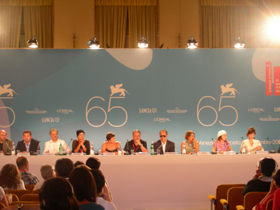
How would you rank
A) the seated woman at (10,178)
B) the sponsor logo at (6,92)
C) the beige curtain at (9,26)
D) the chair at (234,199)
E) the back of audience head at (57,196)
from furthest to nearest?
the beige curtain at (9,26), the sponsor logo at (6,92), the seated woman at (10,178), the chair at (234,199), the back of audience head at (57,196)

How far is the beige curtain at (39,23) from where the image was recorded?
7723mm

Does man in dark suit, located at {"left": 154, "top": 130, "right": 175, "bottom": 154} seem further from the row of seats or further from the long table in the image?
the row of seats

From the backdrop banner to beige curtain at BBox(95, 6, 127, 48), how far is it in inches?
51.3

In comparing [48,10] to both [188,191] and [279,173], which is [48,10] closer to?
[188,191]

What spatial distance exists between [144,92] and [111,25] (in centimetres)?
230

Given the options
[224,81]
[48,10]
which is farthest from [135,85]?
[48,10]

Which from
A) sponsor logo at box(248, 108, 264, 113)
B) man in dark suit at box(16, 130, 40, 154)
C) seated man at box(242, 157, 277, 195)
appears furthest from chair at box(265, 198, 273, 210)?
sponsor logo at box(248, 108, 264, 113)

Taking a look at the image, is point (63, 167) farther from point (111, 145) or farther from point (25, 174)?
point (111, 145)

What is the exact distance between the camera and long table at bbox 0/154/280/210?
421cm

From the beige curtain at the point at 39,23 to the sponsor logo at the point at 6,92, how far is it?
1.71 m

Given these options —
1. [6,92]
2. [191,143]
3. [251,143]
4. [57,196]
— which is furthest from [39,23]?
[57,196]

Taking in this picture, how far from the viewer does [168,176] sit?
4.25 meters

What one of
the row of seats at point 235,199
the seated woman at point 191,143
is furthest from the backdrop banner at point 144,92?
the row of seats at point 235,199

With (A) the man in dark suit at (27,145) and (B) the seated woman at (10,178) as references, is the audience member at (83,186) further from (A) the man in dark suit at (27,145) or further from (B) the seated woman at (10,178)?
(A) the man in dark suit at (27,145)
